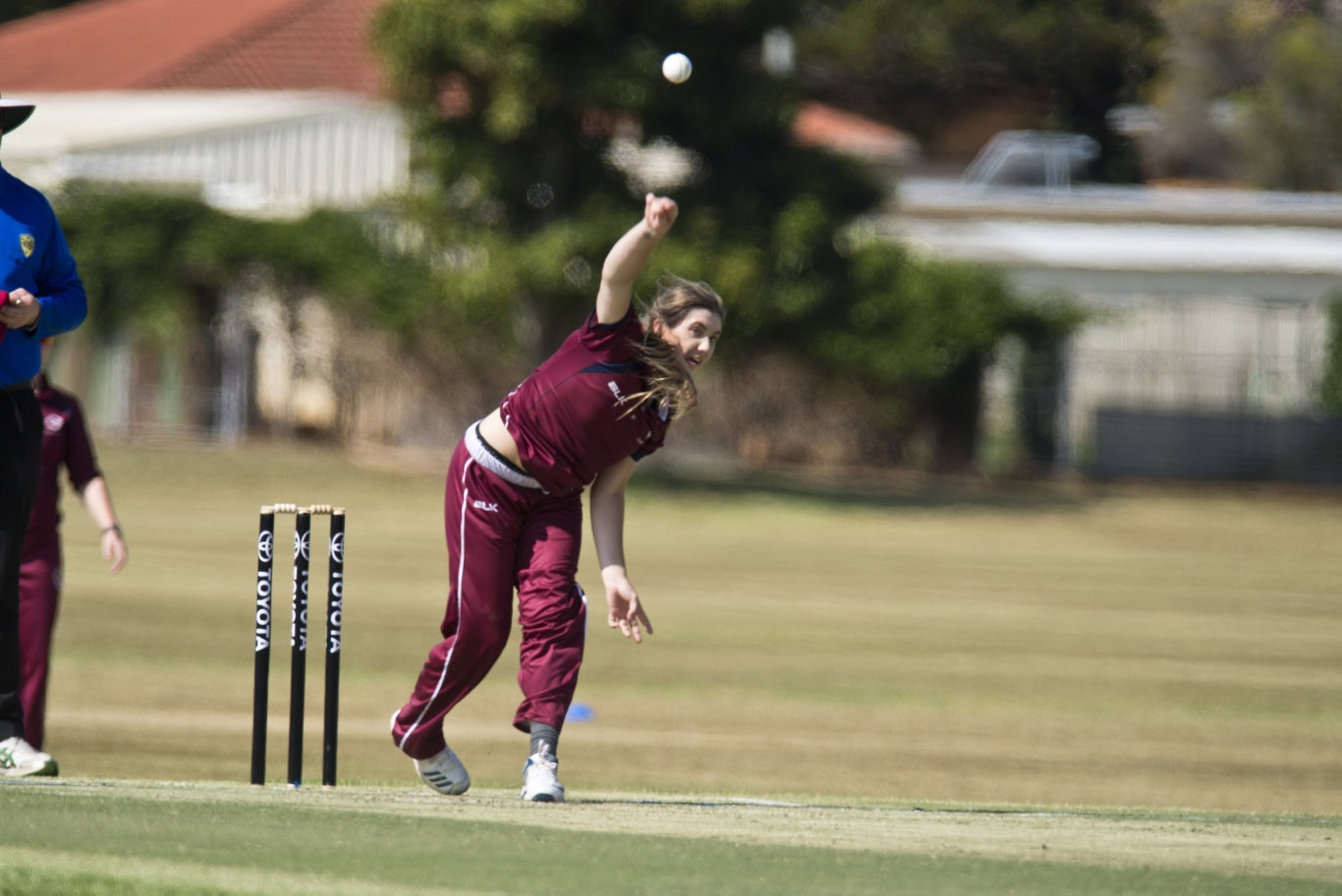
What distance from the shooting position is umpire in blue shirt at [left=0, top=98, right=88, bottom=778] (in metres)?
6.61

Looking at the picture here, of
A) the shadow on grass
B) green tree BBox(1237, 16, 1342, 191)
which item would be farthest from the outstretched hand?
green tree BBox(1237, 16, 1342, 191)

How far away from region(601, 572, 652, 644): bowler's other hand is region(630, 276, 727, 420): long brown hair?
0.61 metres

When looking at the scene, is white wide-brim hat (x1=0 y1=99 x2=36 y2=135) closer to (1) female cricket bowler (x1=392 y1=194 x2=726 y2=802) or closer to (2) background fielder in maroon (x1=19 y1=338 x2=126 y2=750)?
(2) background fielder in maroon (x1=19 y1=338 x2=126 y2=750)

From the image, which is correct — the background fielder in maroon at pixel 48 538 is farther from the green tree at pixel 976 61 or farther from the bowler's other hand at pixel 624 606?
the green tree at pixel 976 61

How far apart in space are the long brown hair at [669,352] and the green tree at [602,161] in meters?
20.6

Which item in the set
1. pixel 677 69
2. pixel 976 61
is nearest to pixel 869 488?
pixel 677 69

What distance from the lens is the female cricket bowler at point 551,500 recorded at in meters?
6.57

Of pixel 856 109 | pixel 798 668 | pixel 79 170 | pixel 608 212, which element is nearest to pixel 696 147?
pixel 608 212

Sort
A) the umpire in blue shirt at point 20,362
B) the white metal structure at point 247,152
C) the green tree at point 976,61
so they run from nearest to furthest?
the umpire in blue shirt at point 20,362 < the white metal structure at point 247,152 < the green tree at point 976,61

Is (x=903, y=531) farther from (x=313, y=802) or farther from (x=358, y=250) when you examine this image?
(x=313, y=802)

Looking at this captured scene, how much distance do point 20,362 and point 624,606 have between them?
225 cm

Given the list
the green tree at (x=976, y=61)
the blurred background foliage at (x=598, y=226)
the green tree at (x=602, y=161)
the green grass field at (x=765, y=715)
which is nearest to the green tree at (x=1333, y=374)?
the blurred background foliage at (x=598, y=226)

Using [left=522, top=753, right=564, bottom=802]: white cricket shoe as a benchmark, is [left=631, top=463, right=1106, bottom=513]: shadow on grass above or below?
above

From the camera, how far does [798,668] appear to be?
1342 centimetres
